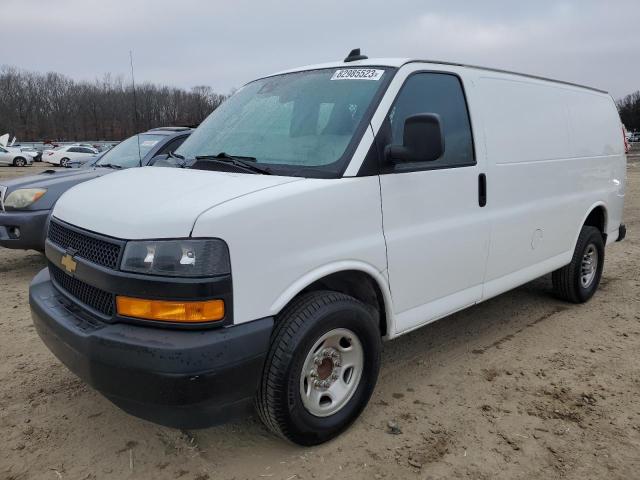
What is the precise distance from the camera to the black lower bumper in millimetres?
2273

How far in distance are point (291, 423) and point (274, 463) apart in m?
0.28

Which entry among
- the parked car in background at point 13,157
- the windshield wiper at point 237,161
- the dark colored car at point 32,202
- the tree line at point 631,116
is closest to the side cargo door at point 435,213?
the windshield wiper at point 237,161

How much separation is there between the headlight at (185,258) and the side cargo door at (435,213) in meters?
1.10

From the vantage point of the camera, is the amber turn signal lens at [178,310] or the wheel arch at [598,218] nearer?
the amber turn signal lens at [178,310]

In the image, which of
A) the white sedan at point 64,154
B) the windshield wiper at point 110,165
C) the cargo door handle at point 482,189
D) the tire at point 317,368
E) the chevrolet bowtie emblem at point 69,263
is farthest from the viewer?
the white sedan at point 64,154

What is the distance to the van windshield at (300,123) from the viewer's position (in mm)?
2961

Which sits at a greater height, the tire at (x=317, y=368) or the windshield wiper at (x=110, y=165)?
the windshield wiper at (x=110, y=165)

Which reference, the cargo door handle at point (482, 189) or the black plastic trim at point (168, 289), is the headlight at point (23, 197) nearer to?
the black plastic trim at point (168, 289)

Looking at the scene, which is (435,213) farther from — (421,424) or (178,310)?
(178,310)

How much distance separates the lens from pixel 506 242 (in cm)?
398

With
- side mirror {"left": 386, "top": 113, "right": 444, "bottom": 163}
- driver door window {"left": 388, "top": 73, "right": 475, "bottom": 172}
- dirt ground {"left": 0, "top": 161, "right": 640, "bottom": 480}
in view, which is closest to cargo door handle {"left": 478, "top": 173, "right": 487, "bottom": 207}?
driver door window {"left": 388, "top": 73, "right": 475, "bottom": 172}

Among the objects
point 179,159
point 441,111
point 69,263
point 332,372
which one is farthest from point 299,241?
point 441,111

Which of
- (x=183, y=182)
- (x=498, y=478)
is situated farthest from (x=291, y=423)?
(x=183, y=182)

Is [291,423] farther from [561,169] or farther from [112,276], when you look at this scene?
[561,169]
